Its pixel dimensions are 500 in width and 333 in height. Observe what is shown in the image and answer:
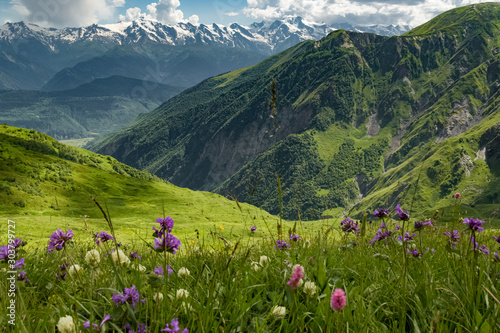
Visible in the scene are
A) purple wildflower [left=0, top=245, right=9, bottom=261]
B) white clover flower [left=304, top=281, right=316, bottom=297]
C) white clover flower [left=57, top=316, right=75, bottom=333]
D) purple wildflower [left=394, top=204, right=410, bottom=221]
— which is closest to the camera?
white clover flower [left=57, top=316, right=75, bottom=333]

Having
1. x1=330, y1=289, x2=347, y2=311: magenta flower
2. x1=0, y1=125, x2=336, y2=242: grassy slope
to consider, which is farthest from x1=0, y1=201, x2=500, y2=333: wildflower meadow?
x1=0, y1=125, x2=336, y2=242: grassy slope

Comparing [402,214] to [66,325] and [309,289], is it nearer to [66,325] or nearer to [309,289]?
[309,289]

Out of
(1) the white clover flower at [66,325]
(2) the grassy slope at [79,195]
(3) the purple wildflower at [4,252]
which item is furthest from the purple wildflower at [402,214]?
(2) the grassy slope at [79,195]

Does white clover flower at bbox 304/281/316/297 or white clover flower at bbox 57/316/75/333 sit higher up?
white clover flower at bbox 57/316/75/333

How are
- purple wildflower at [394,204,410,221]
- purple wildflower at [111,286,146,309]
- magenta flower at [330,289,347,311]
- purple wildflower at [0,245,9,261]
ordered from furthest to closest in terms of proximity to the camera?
purple wildflower at [394,204,410,221]
purple wildflower at [0,245,9,261]
purple wildflower at [111,286,146,309]
magenta flower at [330,289,347,311]

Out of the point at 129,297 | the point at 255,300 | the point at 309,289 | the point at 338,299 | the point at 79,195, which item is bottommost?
the point at 79,195

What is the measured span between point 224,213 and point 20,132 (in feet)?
323

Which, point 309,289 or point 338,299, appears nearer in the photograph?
point 338,299

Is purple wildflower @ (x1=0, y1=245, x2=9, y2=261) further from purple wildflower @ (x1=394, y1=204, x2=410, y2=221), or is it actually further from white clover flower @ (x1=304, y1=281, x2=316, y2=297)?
purple wildflower @ (x1=394, y1=204, x2=410, y2=221)

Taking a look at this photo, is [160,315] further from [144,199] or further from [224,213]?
[144,199]

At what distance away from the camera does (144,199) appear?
94.9 metres

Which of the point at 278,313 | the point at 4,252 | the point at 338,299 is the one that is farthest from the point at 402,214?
the point at 4,252

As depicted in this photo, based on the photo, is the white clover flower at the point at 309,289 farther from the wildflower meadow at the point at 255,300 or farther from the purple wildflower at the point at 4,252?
the purple wildflower at the point at 4,252

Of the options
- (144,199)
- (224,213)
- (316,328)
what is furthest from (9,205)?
(316,328)
